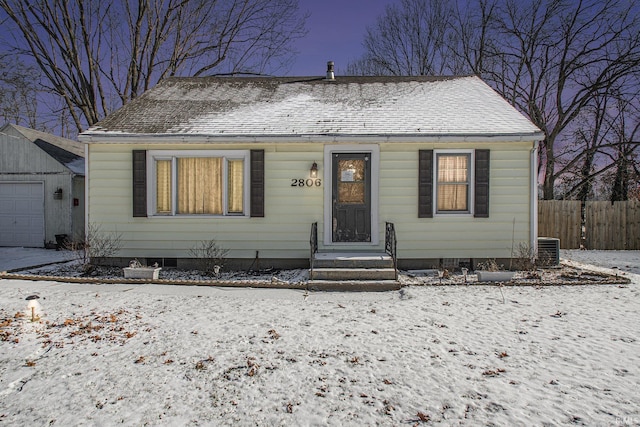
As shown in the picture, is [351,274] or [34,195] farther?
[34,195]

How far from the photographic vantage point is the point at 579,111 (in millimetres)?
17094

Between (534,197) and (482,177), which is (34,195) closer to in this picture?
(482,177)

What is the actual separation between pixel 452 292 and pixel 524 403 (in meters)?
3.58

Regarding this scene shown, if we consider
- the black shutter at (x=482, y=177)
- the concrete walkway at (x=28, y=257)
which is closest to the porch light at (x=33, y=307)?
the concrete walkway at (x=28, y=257)

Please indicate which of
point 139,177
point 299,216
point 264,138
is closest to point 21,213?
point 139,177

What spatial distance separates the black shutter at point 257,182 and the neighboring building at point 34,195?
26.7ft

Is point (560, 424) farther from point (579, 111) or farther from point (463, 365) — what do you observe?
point (579, 111)

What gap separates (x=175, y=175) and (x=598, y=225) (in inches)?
532

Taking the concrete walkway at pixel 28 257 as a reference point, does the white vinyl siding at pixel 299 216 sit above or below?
above

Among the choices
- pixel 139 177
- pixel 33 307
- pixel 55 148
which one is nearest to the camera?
pixel 33 307

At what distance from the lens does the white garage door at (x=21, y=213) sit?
12258mm

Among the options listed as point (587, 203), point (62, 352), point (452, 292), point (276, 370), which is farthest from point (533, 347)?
point (587, 203)

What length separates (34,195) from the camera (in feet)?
40.5

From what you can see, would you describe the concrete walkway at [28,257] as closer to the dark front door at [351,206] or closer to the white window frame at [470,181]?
the dark front door at [351,206]
